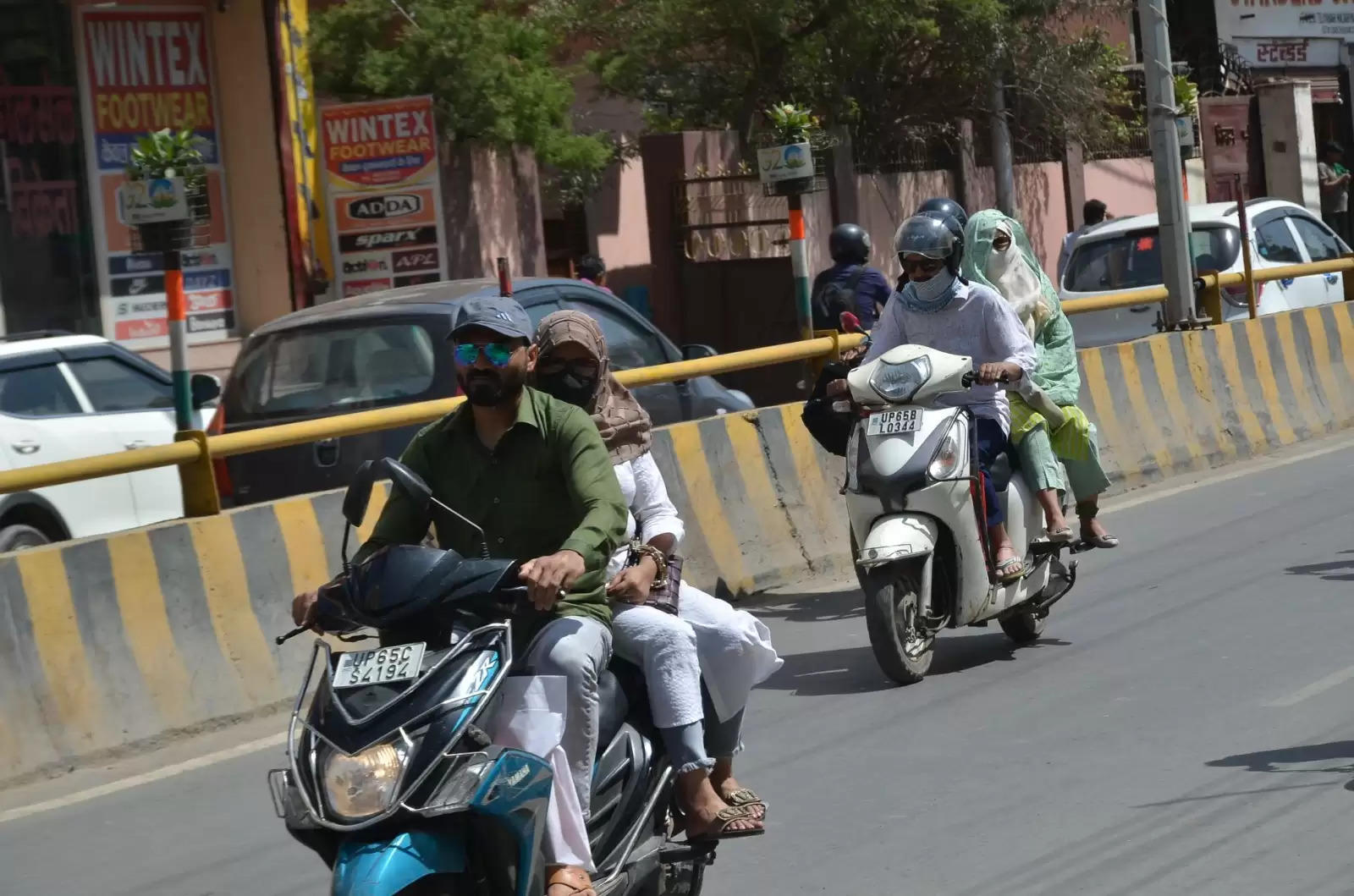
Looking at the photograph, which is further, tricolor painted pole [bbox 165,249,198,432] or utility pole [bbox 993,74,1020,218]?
utility pole [bbox 993,74,1020,218]

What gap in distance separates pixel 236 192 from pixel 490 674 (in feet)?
49.8

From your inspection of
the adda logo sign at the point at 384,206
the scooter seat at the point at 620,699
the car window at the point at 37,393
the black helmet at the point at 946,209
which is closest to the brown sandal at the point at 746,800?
the scooter seat at the point at 620,699

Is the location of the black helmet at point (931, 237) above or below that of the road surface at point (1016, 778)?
above

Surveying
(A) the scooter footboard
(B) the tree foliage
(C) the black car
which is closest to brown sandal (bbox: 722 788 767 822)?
(A) the scooter footboard

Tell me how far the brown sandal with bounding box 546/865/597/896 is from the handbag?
839mm

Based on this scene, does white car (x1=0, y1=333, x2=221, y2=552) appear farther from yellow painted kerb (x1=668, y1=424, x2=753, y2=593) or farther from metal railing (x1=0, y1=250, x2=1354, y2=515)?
yellow painted kerb (x1=668, y1=424, x2=753, y2=593)

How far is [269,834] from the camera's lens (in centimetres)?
648

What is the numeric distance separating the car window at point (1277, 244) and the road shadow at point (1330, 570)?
7.04 m

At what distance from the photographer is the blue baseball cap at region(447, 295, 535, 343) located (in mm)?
4676

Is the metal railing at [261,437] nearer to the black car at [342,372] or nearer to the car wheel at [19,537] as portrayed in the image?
the black car at [342,372]

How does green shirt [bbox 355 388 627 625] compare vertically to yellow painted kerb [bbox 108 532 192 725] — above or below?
above

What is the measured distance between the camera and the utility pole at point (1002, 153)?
25.0m

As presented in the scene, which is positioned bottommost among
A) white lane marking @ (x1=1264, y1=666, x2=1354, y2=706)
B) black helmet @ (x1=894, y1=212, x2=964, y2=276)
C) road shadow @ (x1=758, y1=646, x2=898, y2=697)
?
white lane marking @ (x1=1264, y1=666, x2=1354, y2=706)

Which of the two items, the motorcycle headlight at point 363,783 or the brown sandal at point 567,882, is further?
the brown sandal at point 567,882
